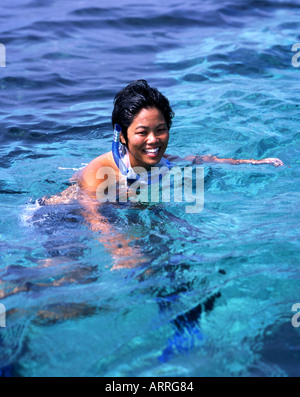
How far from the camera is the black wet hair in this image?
12.2 ft

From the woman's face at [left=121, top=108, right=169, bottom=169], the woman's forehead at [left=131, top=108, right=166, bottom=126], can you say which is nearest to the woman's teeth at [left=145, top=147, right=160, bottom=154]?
the woman's face at [left=121, top=108, right=169, bottom=169]

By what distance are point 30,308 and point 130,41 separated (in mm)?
8115

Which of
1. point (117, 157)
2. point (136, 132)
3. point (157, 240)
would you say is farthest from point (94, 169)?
point (157, 240)

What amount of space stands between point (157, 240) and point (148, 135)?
86cm

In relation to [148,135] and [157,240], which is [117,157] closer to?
[148,135]

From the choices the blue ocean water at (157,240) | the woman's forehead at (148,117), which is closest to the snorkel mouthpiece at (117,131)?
the woman's forehead at (148,117)

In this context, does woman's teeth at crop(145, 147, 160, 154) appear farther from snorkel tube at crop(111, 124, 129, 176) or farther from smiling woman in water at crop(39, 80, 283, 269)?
snorkel tube at crop(111, 124, 129, 176)

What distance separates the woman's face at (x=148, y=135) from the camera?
147 inches

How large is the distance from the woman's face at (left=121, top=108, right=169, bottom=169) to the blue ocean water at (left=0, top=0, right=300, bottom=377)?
0.45 m

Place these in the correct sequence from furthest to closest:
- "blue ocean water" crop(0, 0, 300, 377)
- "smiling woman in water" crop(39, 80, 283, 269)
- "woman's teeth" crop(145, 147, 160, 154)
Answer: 1. "woman's teeth" crop(145, 147, 160, 154)
2. "smiling woman in water" crop(39, 80, 283, 269)
3. "blue ocean water" crop(0, 0, 300, 377)

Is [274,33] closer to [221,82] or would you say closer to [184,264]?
[221,82]

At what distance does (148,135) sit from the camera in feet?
12.3
